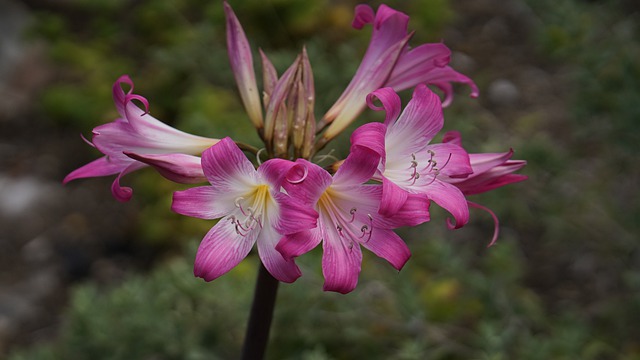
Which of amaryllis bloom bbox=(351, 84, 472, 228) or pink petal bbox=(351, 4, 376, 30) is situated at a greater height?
pink petal bbox=(351, 4, 376, 30)

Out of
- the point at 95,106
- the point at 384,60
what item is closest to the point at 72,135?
the point at 95,106

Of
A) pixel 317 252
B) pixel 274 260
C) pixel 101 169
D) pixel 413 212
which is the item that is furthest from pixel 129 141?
pixel 317 252

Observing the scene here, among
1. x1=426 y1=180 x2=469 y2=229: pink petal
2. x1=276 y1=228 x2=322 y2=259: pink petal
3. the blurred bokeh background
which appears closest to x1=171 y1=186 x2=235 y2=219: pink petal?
x1=276 y1=228 x2=322 y2=259: pink petal

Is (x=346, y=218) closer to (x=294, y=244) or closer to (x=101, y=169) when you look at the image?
(x=294, y=244)

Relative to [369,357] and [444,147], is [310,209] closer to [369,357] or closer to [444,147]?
[444,147]

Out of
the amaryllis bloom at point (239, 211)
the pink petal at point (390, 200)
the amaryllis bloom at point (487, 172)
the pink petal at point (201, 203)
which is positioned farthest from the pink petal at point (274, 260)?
the amaryllis bloom at point (487, 172)

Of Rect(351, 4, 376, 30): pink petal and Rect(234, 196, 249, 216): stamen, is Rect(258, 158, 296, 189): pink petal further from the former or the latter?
Rect(351, 4, 376, 30): pink petal
